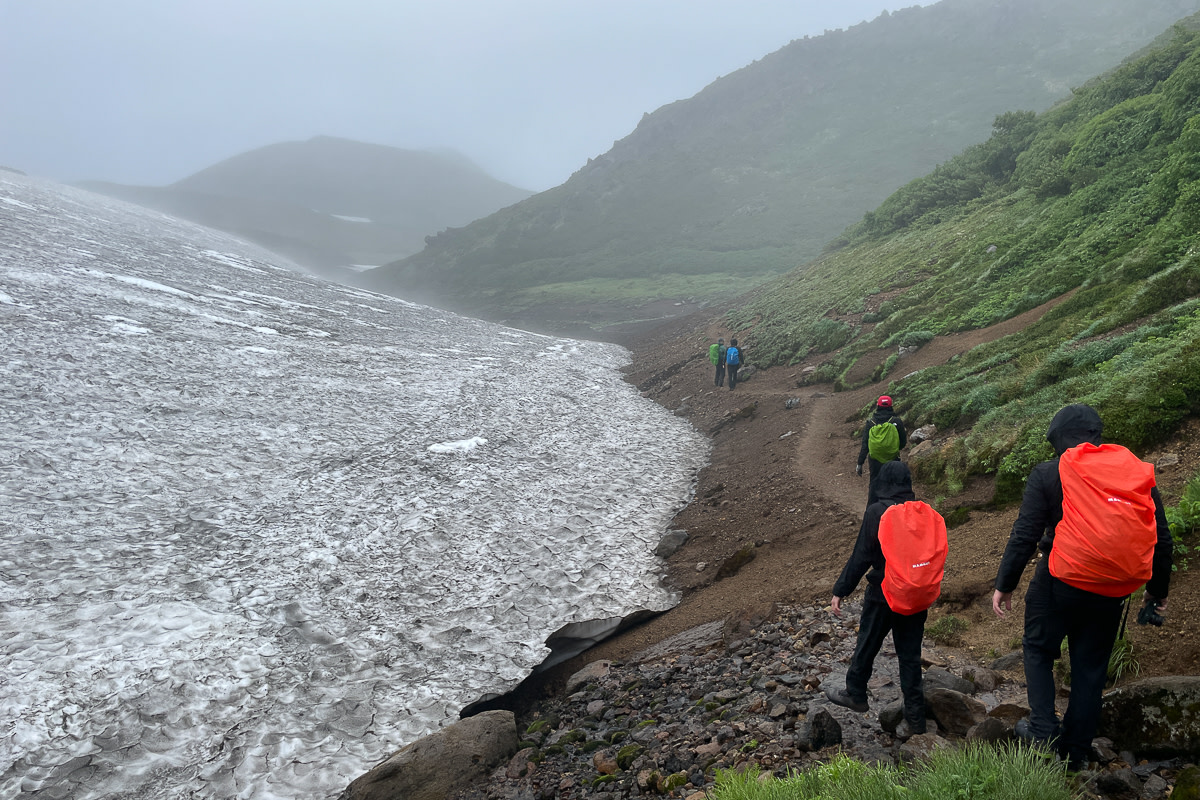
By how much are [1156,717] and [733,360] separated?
72.3 feet

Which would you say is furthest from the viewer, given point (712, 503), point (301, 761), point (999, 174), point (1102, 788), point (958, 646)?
point (999, 174)

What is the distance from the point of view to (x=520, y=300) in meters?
78.2

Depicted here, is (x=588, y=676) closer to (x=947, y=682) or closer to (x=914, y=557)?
(x=947, y=682)

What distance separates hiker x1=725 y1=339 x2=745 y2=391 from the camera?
85.9 feet

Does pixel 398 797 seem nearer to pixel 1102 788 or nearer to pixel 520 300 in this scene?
pixel 1102 788

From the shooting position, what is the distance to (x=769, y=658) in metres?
8.27

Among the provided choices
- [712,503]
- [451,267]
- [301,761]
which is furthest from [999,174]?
[451,267]

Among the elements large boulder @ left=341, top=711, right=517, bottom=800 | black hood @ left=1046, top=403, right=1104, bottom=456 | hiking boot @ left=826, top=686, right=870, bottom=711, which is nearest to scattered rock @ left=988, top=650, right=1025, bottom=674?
hiking boot @ left=826, top=686, right=870, bottom=711

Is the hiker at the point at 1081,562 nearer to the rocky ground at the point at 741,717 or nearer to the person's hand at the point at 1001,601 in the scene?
the person's hand at the point at 1001,601

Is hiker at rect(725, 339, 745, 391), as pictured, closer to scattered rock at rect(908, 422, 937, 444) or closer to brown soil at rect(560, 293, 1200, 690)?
brown soil at rect(560, 293, 1200, 690)

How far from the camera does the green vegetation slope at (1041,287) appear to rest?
10648 millimetres

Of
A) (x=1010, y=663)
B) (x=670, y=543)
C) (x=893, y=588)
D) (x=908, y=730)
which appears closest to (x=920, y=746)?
(x=908, y=730)

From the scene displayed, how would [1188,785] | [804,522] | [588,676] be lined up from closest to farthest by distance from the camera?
[1188,785], [588,676], [804,522]

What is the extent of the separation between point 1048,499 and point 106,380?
70.7 ft
